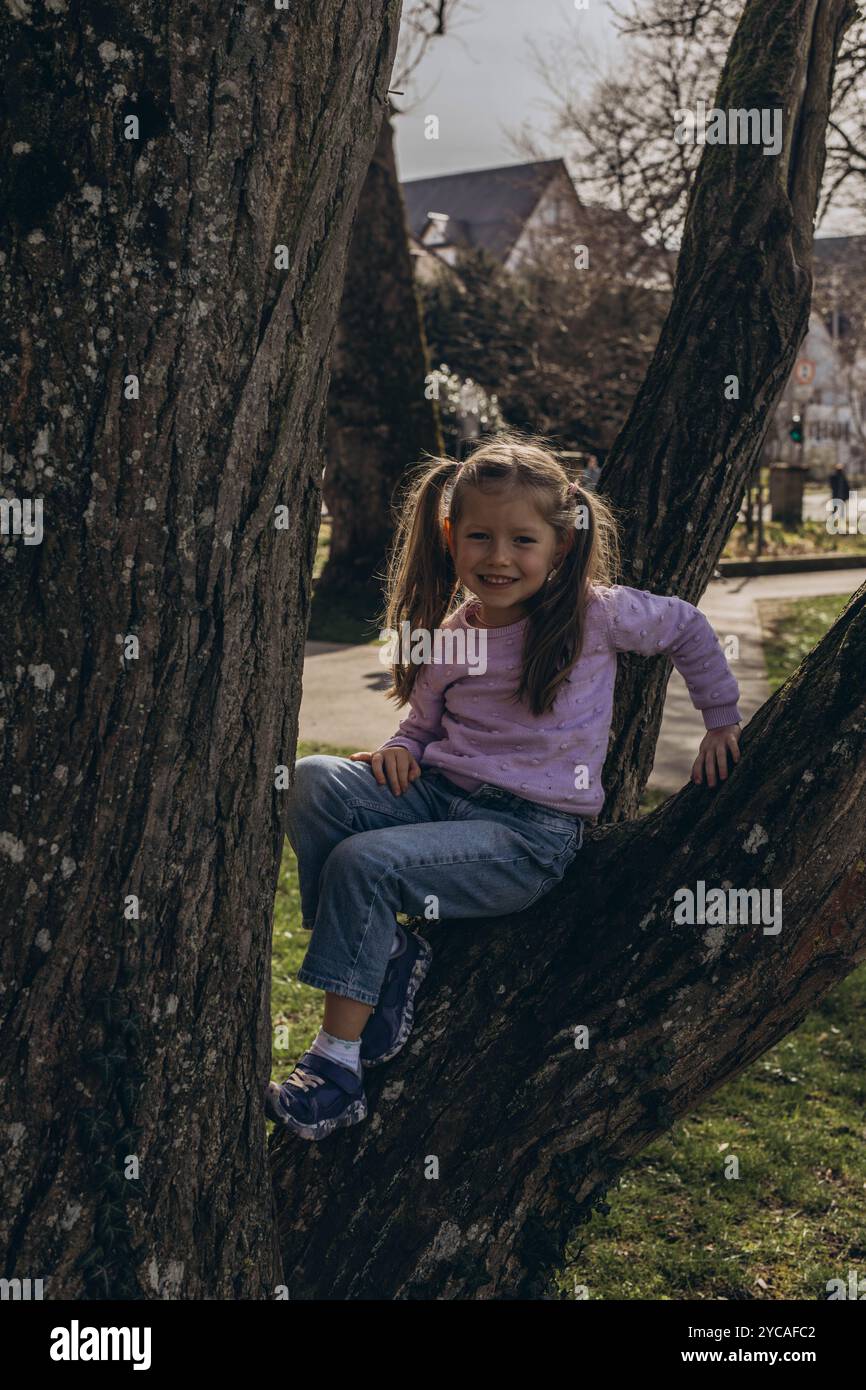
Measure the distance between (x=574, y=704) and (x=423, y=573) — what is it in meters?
0.48

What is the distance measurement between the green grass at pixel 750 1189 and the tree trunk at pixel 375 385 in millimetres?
8702

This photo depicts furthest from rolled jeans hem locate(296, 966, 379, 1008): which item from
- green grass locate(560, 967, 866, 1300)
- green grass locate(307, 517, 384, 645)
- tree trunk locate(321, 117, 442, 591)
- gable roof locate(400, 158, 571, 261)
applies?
gable roof locate(400, 158, 571, 261)

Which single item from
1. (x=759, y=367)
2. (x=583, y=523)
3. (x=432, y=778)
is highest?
(x=759, y=367)

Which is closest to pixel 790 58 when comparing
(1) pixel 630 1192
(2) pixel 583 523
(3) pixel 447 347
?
(2) pixel 583 523

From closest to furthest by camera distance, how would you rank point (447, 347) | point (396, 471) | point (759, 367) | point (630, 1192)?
1. point (759, 367)
2. point (630, 1192)
3. point (396, 471)
4. point (447, 347)

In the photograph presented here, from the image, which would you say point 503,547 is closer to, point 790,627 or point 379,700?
point 379,700

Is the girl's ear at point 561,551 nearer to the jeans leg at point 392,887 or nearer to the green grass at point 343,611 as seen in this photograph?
the jeans leg at point 392,887

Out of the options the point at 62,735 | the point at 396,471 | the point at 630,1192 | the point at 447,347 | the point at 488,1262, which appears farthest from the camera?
the point at 447,347

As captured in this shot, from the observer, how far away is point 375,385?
13430 mm

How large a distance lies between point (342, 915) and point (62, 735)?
Answer: 2.67ft

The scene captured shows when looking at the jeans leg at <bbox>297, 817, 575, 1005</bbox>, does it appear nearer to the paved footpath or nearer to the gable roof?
the paved footpath

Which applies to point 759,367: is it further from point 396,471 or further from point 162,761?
point 396,471

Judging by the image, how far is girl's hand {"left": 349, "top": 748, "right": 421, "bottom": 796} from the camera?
115 inches

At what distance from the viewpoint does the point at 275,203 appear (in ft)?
6.75
